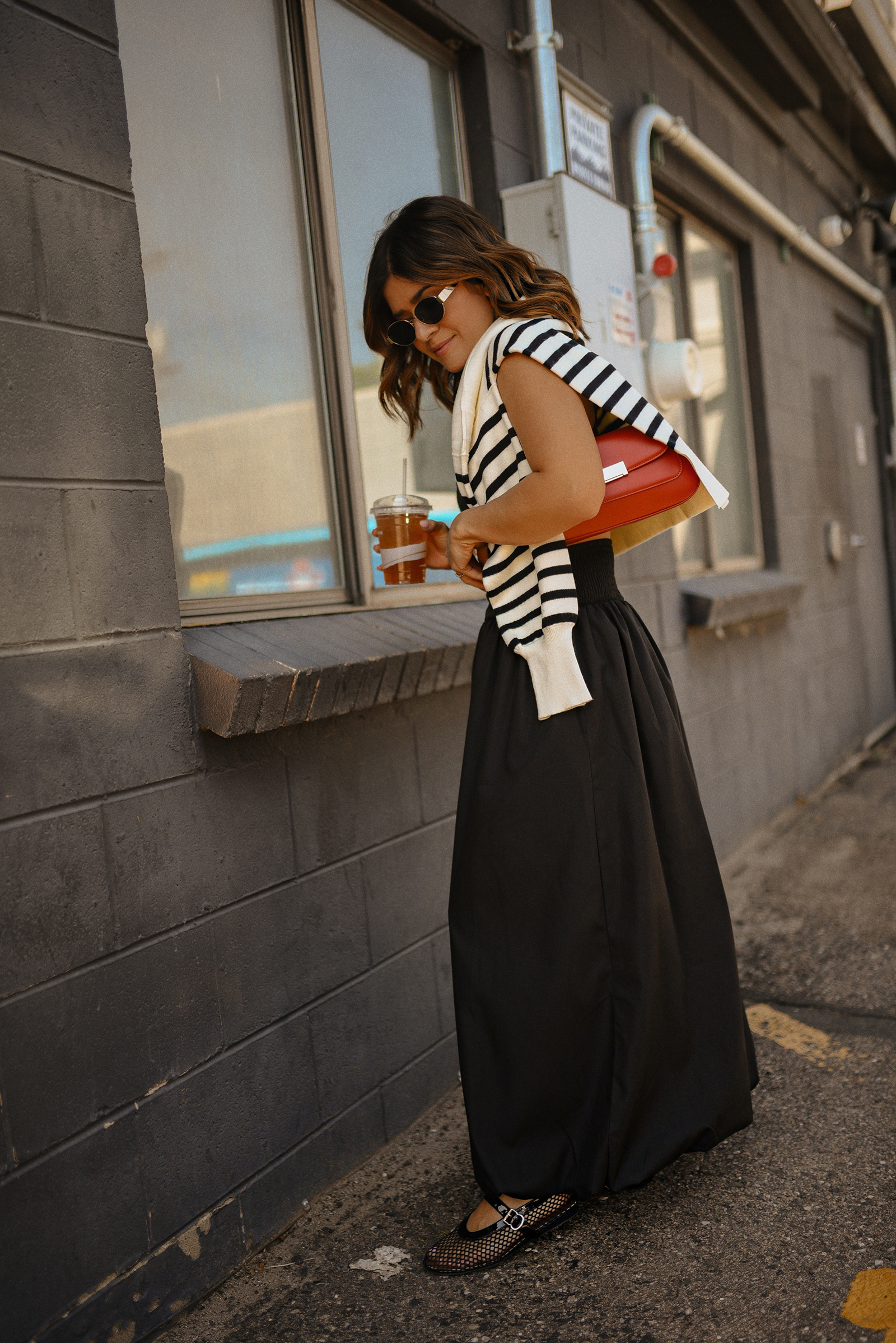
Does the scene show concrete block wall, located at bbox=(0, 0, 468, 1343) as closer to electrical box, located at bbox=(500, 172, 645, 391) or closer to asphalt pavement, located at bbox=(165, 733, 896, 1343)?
asphalt pavement, located at bbox=(165, 733, 896, 1343)

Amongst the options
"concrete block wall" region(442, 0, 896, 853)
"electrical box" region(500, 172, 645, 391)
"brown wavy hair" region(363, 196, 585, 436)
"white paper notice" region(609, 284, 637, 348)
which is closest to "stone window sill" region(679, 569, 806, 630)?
"concrete block wall" region(442, 0, 896, 853)

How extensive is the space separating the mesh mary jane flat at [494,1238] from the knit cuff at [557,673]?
3.04 ft

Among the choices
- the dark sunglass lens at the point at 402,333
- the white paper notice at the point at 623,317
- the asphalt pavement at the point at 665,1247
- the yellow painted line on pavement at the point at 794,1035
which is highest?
the white paper notice at the point at 623,317

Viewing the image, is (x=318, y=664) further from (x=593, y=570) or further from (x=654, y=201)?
(x=654, y=201)

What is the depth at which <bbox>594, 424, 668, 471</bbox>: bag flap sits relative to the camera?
1.88m

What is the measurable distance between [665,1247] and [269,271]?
2.28 meters

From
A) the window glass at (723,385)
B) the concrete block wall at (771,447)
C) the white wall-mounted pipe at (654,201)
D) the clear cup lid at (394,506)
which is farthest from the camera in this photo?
the window glass at (723,385)

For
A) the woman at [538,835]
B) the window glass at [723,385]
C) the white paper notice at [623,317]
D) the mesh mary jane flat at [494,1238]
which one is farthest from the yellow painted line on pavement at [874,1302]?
the window glass at [723,385]

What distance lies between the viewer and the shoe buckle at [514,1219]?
2.01 metres

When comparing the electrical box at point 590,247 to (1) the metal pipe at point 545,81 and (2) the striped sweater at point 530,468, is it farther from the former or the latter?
(2) the striped sweater at point 530,468

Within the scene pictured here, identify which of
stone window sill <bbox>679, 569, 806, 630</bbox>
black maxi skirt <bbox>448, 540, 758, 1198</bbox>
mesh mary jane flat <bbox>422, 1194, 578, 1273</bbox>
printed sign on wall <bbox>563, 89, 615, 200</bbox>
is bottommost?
mesh mary jane flat <bbox>422, 1194, 578, 1273</bbox>

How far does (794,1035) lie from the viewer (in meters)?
2.94

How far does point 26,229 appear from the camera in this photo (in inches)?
68.3

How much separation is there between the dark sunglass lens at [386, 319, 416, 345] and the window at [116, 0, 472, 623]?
564 mm
